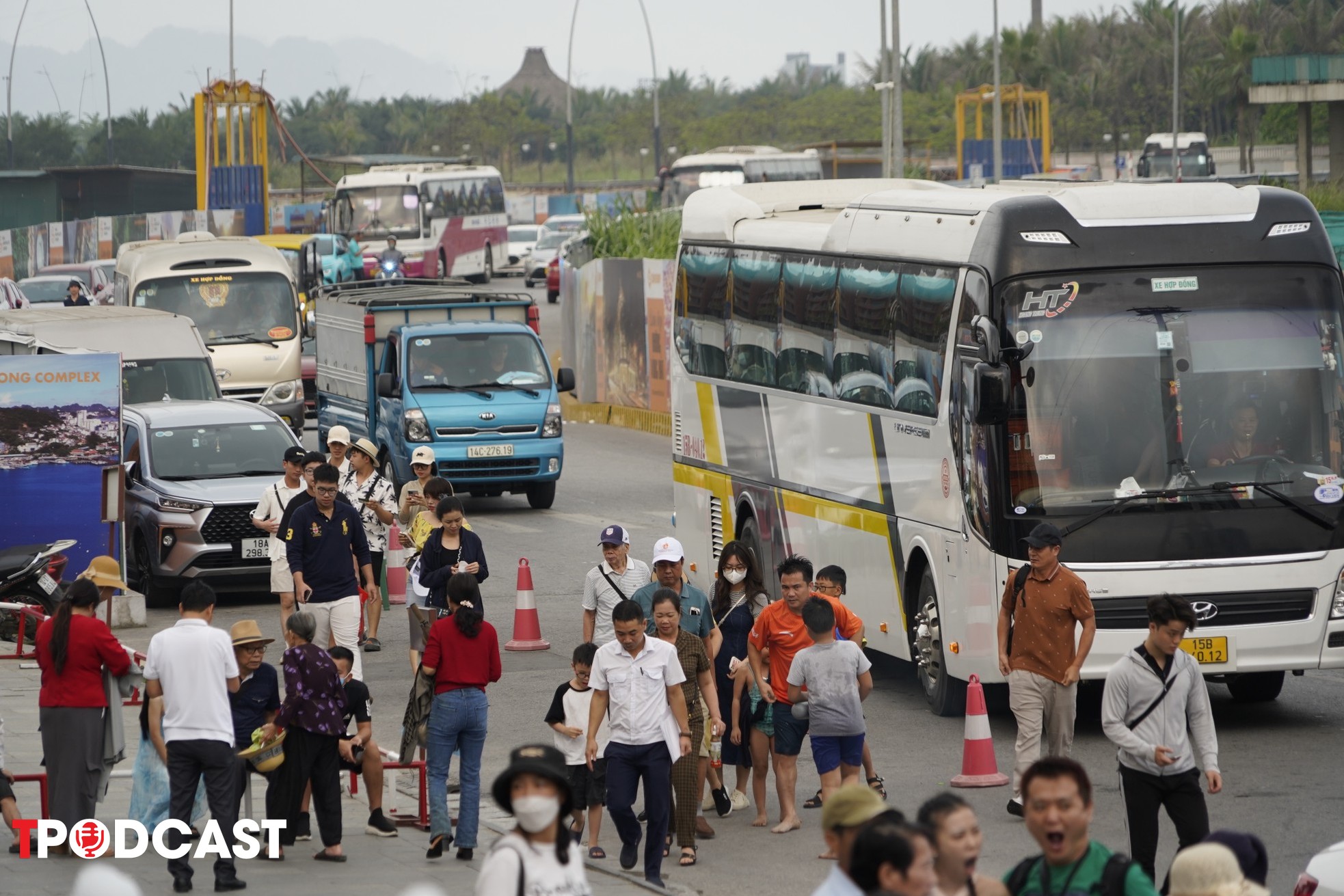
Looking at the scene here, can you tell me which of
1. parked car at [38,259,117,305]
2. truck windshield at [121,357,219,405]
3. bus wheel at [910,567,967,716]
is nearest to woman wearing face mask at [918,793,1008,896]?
bus wheel at [910,567,967,716]

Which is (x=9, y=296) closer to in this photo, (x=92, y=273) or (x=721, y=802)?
(x=92, y=273)

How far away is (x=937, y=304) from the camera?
13758mm

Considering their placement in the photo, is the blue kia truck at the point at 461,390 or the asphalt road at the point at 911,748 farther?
the blue kia truck at the point at 461,390

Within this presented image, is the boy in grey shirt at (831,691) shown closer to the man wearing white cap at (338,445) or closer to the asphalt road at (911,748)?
the asphalt road at (911,748)

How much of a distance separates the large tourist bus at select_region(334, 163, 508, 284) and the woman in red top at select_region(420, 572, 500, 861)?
44577mm

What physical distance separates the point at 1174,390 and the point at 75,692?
6.73 metres

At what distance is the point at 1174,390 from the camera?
12648mm

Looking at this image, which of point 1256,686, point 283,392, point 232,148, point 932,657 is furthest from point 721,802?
point 232,148

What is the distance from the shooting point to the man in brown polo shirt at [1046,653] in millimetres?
10867

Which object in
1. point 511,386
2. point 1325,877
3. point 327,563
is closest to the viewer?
point 1325,877

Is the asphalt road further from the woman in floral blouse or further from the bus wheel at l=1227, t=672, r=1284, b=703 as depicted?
the woman in floral blouse

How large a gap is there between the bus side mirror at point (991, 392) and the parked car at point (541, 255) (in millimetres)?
50510

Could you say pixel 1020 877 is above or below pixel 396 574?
above

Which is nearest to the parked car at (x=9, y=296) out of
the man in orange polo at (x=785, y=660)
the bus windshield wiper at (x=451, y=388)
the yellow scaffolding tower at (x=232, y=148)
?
the bus windshield wiper at (x=451, y=388)
